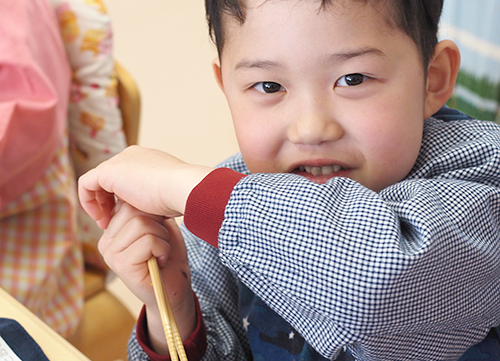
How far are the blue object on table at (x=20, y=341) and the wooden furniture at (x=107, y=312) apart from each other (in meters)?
0.70

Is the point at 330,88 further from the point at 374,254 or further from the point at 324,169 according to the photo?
the point at 374,254

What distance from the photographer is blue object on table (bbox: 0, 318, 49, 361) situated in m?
0.63

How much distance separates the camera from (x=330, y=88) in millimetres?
680

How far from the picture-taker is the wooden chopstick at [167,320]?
2.11 feet

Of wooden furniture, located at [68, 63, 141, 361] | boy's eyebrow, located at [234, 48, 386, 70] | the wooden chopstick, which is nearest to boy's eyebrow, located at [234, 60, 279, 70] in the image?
boy's eyebrow, located at [234, 48, 386, 70]

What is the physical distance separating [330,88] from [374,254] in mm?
227

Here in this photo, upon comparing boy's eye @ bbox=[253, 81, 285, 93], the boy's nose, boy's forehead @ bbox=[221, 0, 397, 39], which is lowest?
the boy's nose

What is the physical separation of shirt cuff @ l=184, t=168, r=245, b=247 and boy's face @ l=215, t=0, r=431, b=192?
4.9 inches

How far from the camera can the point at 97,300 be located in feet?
4.63

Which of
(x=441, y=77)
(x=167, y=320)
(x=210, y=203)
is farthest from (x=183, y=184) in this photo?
(x=441, y=77)

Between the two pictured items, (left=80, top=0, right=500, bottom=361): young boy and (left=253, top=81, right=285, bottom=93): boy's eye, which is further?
(left=253, top=81, right=285, bottom=93): boy's eye

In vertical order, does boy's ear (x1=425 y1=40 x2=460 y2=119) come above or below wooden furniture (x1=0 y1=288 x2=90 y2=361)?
above

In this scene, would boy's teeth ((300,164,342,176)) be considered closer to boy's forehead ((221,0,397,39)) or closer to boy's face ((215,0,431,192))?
boy's face ((215,0,431,192))

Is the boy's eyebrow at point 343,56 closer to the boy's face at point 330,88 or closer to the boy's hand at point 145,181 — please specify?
the boy's face at point 330,88
